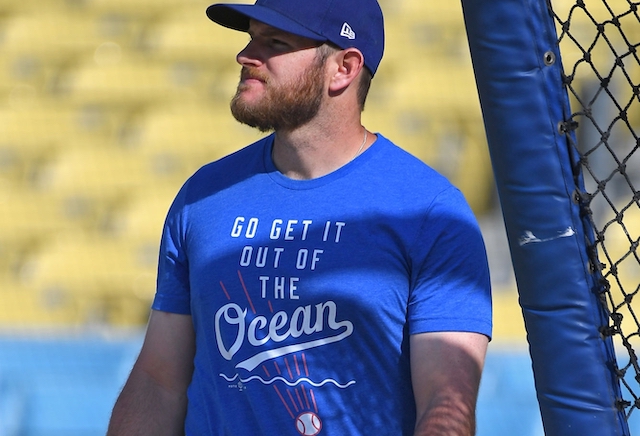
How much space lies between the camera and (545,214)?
161 cm

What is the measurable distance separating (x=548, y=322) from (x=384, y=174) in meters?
0.57

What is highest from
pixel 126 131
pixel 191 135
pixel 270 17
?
pixel 126 131

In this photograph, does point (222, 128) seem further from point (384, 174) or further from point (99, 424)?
point (384, 174)

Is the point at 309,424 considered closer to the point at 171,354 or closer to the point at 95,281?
the point at 171,354

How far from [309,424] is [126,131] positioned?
16.9 ft

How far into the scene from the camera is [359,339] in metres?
1.94

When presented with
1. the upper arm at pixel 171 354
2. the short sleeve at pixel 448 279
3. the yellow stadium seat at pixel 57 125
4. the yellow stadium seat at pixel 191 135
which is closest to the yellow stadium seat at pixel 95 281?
the yellow stadium seat at pixel 191 135

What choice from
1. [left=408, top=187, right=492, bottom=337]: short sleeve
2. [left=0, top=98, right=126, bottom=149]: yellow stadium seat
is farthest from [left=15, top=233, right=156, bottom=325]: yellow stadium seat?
[left=408, top=187, right=492, bottom=337]: short sleeve

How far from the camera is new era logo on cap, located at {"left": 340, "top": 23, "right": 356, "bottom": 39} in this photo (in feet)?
6.95

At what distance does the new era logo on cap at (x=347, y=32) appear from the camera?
6.95ft

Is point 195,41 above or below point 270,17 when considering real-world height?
above

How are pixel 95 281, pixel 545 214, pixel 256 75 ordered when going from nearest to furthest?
pixel 545 214
pixel 256 75
pixel 95 281

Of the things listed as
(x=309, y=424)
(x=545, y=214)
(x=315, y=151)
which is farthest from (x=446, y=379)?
A: (x=315, y=151)

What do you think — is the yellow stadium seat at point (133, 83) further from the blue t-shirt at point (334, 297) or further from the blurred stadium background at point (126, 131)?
the blue t-shirt at point (334, 297)
